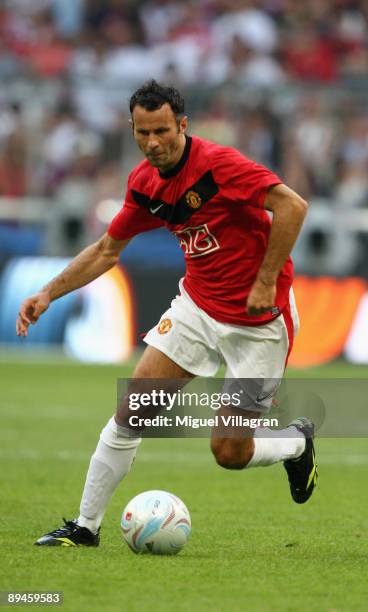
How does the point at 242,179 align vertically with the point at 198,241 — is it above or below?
above

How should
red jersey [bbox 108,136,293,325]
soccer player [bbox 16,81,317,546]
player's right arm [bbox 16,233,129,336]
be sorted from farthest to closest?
player's right arm [bbox 16,233,129,336], red jersey [bbox 108,136,293,325], soccer player [bbox 16,81,317,546]

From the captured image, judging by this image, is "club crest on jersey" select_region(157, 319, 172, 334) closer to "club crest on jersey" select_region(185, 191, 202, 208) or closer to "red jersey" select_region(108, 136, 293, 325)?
"red jersey" select_region(108, 136, 293, 325)

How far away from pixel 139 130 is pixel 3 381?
8.94 metres

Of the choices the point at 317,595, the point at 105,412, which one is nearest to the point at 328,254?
the point at 105,412

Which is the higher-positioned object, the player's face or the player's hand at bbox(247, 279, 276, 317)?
the player's face

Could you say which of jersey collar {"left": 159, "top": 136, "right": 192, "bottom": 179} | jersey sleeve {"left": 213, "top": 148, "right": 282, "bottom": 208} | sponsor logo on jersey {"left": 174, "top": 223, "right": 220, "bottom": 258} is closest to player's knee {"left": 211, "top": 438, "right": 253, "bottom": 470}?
sponsor logo on jersey {"left": 174, "top": 223, "right": 220, "bottom": 258}

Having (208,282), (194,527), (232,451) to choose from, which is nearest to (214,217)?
(208,282)

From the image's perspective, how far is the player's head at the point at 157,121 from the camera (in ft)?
21.2

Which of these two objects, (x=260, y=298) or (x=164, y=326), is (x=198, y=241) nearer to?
(x=164, y=326)

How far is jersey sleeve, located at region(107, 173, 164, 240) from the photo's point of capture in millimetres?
6977

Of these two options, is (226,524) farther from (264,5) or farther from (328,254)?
(264,5)

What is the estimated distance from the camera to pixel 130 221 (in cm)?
703

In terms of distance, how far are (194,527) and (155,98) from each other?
246 centimetres

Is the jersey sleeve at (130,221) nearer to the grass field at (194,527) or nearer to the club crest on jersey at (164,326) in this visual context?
the club crest on jersey at (164,326)
